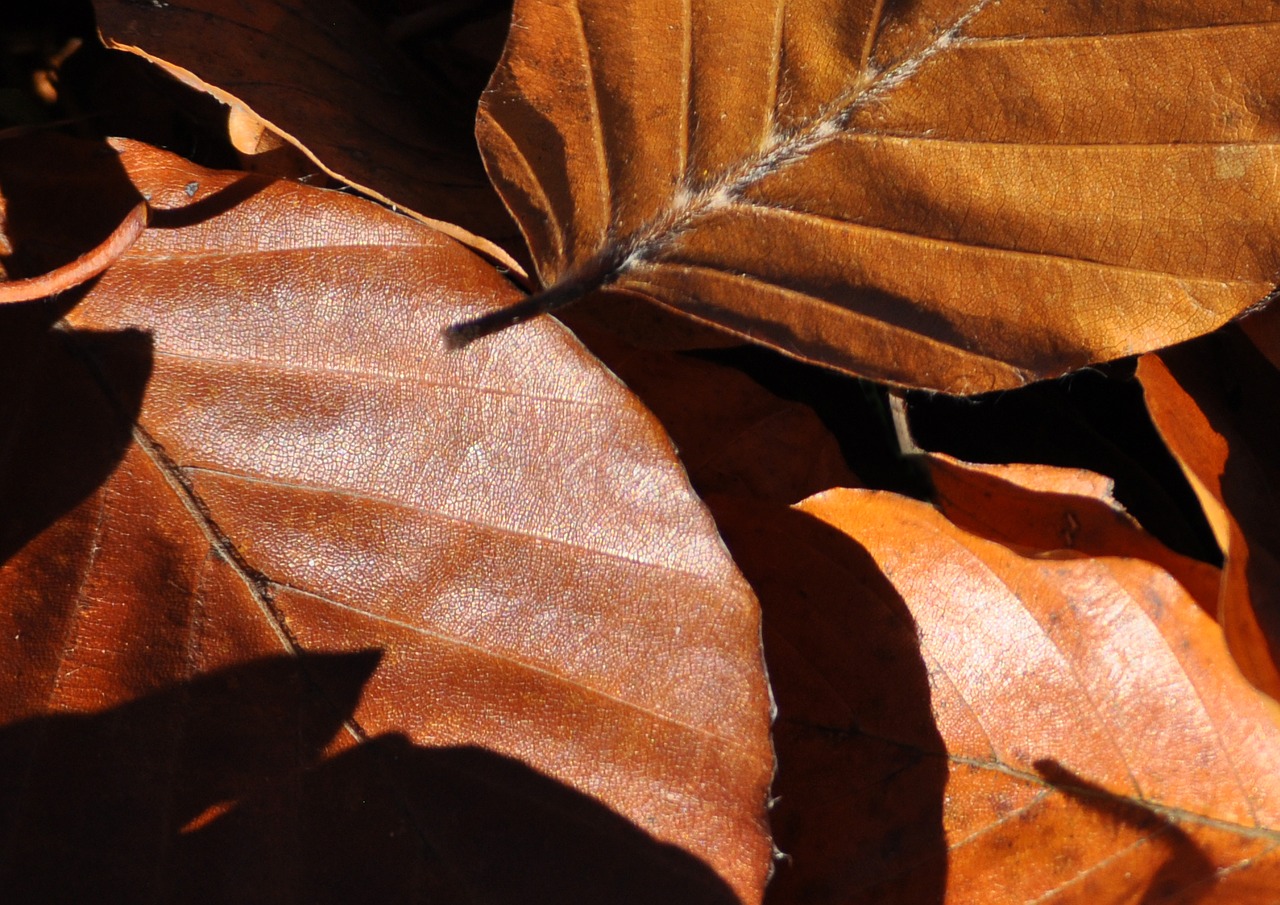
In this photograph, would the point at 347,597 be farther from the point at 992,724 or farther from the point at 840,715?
the point at 992,724

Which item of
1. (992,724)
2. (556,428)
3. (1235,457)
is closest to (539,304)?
(556,428)

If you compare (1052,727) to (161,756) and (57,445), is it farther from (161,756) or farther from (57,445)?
(57,445)

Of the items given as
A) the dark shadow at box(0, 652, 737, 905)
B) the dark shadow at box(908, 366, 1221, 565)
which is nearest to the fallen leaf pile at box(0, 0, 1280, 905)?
the dark shadow at box(0, 652, 737, 905)

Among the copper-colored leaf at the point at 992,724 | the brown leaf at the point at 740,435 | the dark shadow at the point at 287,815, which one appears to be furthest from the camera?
the brown leaf at the point at 740,435

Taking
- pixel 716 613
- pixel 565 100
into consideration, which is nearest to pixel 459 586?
pixel 716 613

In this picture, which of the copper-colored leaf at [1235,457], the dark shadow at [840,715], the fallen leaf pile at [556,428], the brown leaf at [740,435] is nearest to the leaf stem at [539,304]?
the fallen leaf pile at [556,428]

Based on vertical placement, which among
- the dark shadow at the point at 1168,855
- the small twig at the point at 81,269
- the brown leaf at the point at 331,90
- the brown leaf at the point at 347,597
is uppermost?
the brown leaf at the point at 331,90

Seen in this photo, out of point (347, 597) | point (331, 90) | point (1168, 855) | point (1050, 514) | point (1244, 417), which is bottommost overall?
point (1168, 855)

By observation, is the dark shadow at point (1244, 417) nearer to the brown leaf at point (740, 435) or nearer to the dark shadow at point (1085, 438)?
the dark shadow at point (1085, 438)
